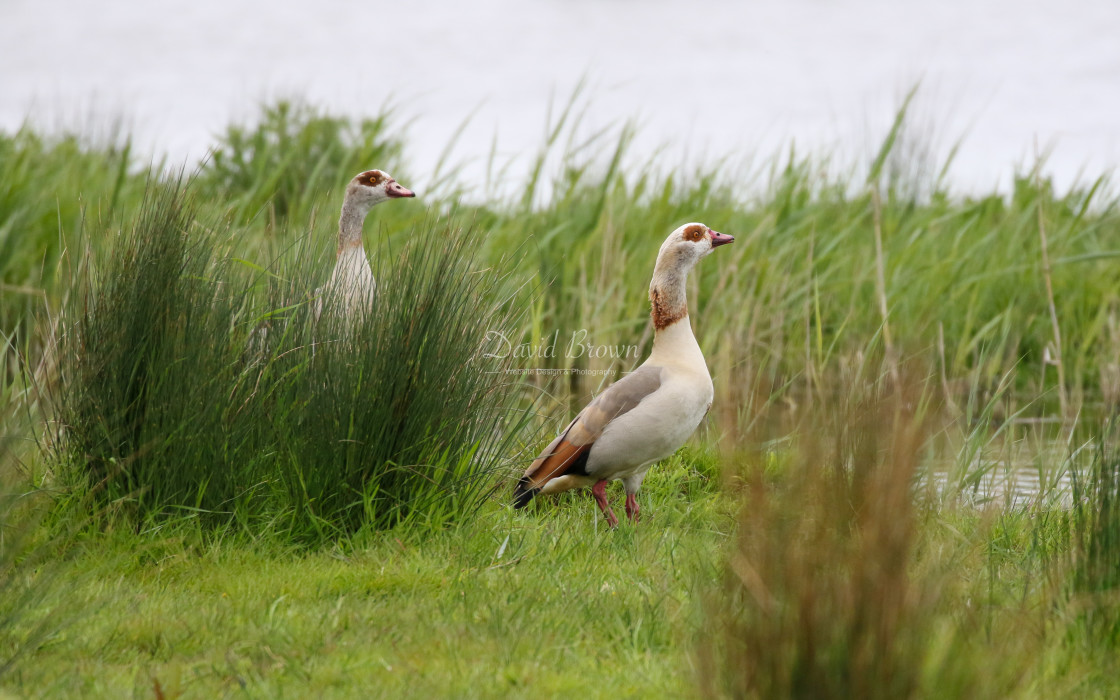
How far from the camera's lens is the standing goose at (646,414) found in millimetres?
4883

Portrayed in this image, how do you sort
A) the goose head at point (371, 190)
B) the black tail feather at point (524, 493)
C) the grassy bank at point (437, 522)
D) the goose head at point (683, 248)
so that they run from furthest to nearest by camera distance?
the goose head at point (371, 190), the goose head at point (683, 248), the black tail feather at point (524, 493), the grassy bank at point (437, 522)

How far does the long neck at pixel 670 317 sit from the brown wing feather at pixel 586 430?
19 centimetres

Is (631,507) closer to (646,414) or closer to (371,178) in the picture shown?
(646,414)

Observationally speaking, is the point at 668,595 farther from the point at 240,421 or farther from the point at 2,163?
the point at 2,163

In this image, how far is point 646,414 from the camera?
15.9 ft

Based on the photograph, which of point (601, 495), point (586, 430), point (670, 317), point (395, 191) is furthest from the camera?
point (395, 191)

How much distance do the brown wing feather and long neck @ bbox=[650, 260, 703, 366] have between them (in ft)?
0.63

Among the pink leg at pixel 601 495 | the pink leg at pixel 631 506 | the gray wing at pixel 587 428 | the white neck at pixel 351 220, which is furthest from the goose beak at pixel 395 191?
the pink leg at pixel 631 506

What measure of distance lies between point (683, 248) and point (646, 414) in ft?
3.16

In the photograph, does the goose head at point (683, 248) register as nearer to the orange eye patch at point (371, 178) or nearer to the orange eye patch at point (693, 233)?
the orange eye patch at point (693, 233)

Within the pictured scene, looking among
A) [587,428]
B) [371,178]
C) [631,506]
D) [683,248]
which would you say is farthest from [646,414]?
[371,178]

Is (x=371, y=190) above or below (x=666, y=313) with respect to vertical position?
above

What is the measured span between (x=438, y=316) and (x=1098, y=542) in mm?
2689

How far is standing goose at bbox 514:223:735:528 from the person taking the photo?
4883 mm
